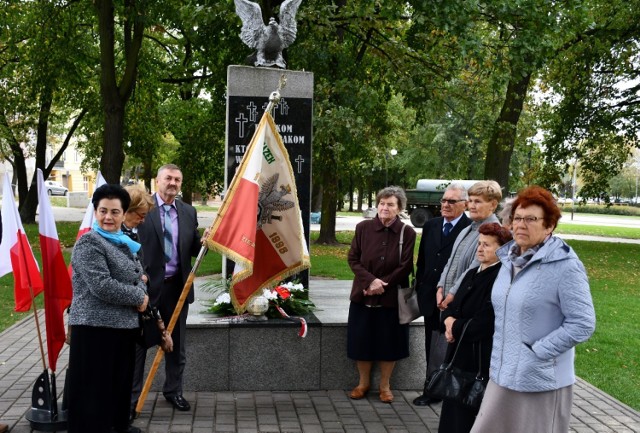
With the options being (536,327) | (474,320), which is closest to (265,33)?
(474,320)

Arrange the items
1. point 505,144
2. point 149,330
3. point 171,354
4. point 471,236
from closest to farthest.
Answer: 1. point 149,330
2. point 471,236
3. point 171,354
4. point 505,144

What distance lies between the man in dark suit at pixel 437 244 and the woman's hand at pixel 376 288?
0.34 metres

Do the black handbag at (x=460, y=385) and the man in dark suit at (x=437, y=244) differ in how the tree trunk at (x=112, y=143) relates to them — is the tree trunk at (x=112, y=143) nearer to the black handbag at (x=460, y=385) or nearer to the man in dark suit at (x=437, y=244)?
the man in dark suit at (x=437, y=244)

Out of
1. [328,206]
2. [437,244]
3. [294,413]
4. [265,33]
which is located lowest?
[294,413]

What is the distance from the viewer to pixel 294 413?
6.38 m

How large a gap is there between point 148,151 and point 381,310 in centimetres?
2060

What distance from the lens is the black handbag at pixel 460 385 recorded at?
4.46 meters

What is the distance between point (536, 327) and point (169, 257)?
3.28m

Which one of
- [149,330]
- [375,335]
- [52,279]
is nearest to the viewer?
[149,330]

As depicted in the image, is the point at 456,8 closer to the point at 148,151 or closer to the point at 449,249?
the point at 449,249

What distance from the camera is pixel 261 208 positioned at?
21.4ft

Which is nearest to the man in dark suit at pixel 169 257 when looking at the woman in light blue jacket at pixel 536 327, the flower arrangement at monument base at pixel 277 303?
the flower arrangement at monument base at pixel 277 303

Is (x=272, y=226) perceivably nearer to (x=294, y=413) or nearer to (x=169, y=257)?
(x=169, y=257)

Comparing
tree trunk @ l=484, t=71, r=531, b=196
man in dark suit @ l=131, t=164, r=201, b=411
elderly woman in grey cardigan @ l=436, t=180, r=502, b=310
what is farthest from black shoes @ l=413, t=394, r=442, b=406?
tree trunk @ l=484, t=71, r=531, b=196
